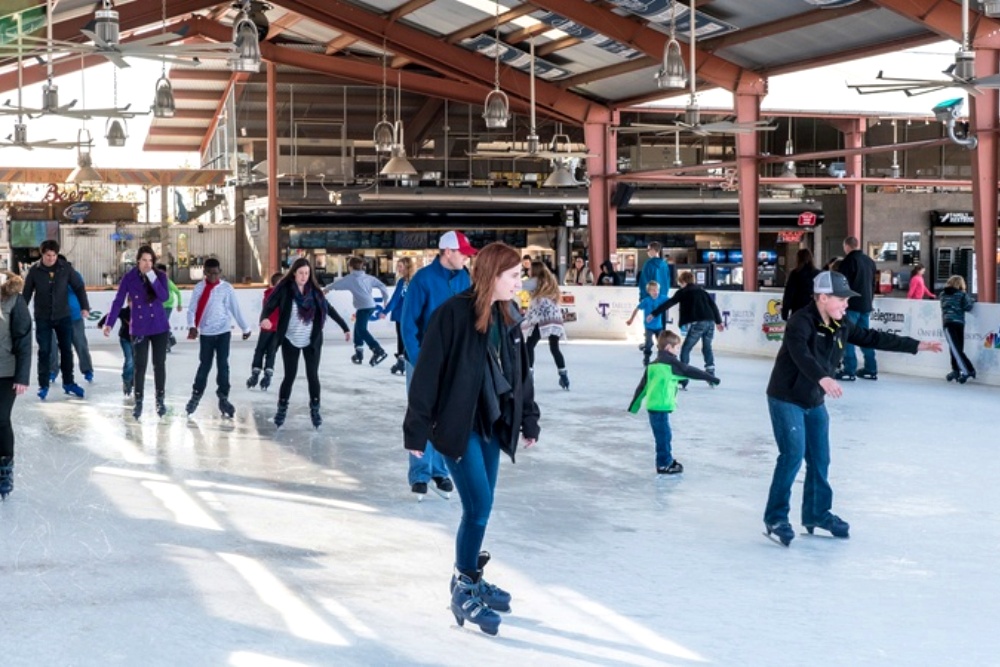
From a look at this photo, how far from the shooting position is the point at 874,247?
37281 mm

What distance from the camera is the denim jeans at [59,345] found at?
13805mm

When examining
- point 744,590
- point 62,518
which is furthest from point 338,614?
point 62,518

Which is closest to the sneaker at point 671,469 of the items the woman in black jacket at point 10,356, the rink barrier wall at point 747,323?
the woman in black jacket at point 10,356

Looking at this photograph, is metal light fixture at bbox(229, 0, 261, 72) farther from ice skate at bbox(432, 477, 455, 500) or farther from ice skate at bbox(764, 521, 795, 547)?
ice skate at bbox(764, 521, 795, 547)

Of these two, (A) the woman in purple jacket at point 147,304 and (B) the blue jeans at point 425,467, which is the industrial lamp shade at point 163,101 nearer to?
(A) the woman in purple jacket at point 147,304

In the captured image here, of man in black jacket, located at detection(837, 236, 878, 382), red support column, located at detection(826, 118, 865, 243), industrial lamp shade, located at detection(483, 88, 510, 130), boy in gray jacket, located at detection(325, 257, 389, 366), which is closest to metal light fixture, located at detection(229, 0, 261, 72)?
boy in gray jacket, located at detection(325, 257, 389, 366)

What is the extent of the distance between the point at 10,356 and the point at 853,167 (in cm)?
2701

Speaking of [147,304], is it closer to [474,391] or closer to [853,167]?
[474,391]

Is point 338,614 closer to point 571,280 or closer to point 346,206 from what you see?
point 571,280

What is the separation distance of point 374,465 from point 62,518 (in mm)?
2504

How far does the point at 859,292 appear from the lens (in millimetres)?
A: 15789

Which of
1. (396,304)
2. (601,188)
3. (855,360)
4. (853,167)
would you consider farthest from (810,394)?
(853,167)

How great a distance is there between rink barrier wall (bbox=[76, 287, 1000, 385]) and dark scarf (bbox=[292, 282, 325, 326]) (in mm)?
7635

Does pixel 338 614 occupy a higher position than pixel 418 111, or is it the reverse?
pixel 418 111
